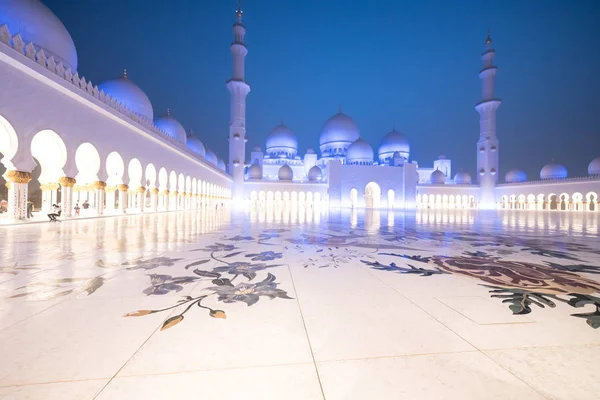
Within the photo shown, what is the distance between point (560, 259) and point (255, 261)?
10.6 ft

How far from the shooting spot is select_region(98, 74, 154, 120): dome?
48.1 feet

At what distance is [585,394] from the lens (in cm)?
94

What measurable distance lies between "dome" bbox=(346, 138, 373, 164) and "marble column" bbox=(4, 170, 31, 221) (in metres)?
28.1

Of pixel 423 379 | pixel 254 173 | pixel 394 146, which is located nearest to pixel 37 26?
pixel 423 379

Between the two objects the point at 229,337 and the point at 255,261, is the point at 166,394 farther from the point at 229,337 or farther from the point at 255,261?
the point at 255,261

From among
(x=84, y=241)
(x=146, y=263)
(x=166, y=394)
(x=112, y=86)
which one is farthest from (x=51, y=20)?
(x=166, y=394)

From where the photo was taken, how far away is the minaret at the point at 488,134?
1159 inches

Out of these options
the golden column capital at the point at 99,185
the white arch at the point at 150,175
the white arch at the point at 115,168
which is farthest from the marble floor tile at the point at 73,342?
the white arch at the point at 150,175

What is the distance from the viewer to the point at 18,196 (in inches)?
299

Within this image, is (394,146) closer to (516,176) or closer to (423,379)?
(516,176)

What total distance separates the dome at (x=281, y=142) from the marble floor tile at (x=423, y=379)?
121 ft

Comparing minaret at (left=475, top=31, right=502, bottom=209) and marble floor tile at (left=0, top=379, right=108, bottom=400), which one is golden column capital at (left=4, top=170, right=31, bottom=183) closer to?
marble floor tile at (left=0, top=379, right=108, bottom=400)

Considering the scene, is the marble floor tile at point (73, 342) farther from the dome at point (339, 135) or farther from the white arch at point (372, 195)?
the dome at point (339, 135)

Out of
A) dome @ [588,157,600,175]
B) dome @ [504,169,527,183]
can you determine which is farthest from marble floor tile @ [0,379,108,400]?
dome @ [504,169,527,183]
